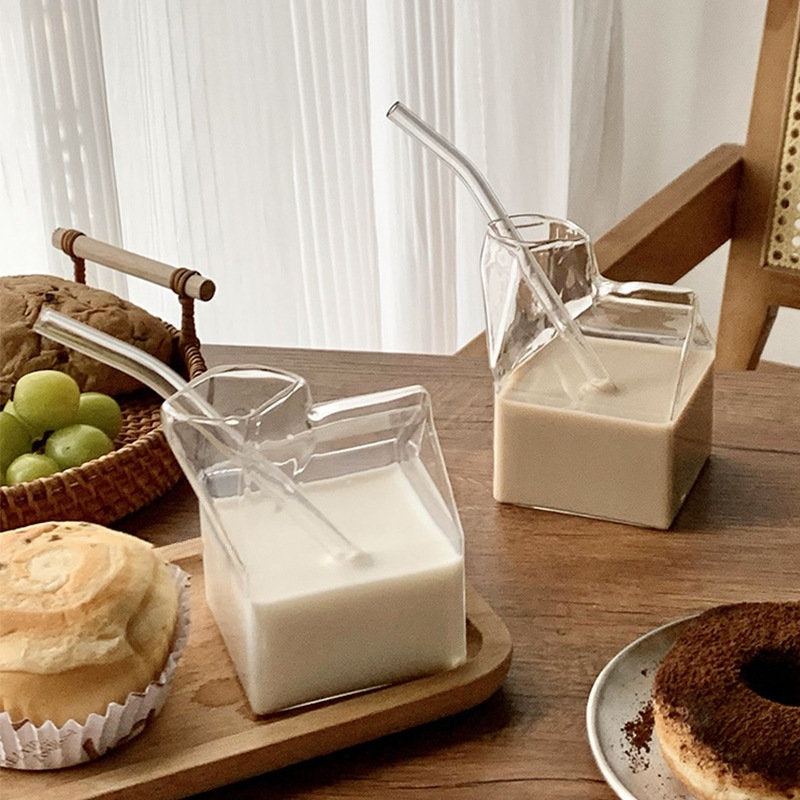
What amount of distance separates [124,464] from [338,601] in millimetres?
298

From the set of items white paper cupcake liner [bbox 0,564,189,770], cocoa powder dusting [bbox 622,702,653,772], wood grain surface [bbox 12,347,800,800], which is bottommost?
wood grain surface [bbox 12,347,800,800]

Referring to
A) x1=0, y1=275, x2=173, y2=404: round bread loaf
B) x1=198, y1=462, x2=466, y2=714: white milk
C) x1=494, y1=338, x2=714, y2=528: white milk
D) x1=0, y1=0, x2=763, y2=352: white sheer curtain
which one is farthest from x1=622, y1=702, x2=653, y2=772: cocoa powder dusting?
x1=0, y1=0, x2=763, y2=352: white sheer curtain

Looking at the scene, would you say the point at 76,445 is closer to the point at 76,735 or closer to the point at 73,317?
the point at 73,317

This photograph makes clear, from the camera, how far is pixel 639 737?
70 centimetres

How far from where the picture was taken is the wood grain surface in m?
0.70

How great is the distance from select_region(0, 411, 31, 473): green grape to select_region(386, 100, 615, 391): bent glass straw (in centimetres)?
37

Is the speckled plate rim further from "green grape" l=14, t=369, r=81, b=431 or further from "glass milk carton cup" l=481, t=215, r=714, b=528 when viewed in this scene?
"green grape" l=14, t=369, r=81, b=431

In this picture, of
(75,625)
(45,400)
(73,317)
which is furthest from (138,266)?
(75,625)

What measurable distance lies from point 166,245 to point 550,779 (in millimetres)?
1008

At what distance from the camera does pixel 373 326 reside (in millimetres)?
1882

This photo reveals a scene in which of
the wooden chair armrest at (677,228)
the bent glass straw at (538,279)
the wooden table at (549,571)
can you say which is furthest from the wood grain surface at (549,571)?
the wooden chair armrest at (677,228)

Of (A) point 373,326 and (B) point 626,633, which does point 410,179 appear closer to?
(A) point 373,326

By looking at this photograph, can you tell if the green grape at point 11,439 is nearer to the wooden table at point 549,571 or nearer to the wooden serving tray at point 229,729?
the wooden table at point 549,571

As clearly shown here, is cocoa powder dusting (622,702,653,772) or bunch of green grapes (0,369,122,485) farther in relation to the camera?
bunch of green grapes (0,369,122,485)
